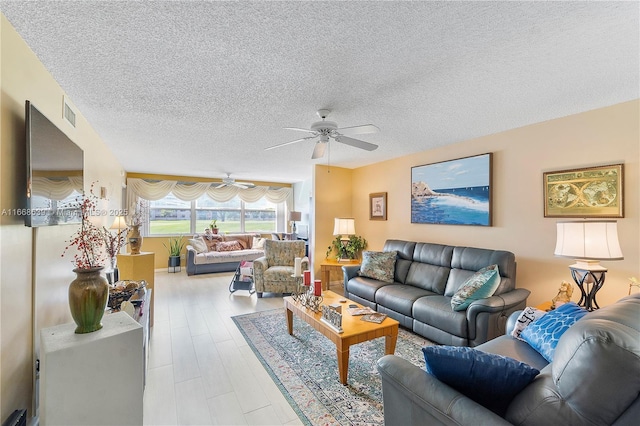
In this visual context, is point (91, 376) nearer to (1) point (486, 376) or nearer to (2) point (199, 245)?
(1) point (486, 376)

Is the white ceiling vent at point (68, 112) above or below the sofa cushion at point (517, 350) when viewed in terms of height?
above

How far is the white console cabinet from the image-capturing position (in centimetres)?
128

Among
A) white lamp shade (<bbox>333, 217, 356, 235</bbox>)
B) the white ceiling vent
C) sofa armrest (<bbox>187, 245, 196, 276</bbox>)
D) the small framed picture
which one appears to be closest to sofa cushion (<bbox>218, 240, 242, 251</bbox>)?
sofa armrest (<bbox>187, 245, 196, 276</bbox>)

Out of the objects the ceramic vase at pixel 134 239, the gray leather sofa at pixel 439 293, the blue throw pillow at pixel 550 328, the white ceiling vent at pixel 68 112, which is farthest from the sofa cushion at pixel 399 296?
the white ceiling vent at pixel 68 112

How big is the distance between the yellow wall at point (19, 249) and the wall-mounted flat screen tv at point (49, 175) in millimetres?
67

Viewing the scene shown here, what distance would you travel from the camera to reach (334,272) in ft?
16.2

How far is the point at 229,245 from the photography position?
6.77m

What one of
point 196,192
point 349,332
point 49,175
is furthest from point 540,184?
point 196,192

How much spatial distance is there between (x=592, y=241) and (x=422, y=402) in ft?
6.56

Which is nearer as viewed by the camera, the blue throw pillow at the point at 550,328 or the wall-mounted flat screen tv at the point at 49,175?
the wall-mounted flat screen tv at the point at 49,175

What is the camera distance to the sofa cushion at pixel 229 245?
6.67 meters

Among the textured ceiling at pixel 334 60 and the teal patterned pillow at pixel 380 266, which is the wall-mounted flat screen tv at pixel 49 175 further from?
the teal patterned pillow at pixel 380 266

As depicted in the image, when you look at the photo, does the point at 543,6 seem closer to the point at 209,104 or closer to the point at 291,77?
the point at 291,77

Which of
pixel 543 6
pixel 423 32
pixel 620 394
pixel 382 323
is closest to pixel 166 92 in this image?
pixel 423 32
